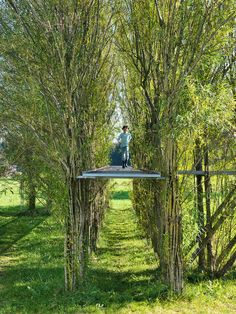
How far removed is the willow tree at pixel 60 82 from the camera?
6812 mm

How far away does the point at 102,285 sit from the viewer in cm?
786

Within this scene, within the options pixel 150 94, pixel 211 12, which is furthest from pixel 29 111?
pixel 211 12

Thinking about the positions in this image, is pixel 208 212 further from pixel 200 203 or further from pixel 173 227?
pixel 173 227

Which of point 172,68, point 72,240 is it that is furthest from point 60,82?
point 72,240

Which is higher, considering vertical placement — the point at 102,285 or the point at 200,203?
the point at 200,203

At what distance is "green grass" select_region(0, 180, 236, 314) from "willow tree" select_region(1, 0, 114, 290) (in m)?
0.54

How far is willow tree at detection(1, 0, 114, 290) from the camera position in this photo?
6.81 metres

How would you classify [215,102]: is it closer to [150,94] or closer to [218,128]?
[218,128]

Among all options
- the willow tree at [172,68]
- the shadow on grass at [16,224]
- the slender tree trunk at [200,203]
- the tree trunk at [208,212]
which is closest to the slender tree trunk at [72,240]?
the willow tree at [172,68]

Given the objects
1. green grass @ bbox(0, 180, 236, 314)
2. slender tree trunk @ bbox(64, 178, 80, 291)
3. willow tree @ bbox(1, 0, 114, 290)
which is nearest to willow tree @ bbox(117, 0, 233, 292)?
green grass @ bbox(0, 180, 236, 314)

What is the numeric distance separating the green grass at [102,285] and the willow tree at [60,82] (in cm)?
54

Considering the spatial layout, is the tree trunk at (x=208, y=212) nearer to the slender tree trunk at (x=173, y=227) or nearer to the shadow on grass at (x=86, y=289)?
the shadow on grass at (x=86, y=289)

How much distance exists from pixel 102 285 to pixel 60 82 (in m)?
3.90

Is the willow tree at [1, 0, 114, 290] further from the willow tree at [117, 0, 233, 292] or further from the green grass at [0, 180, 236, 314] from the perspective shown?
the willow tree at [117, 0, 233, 292]
